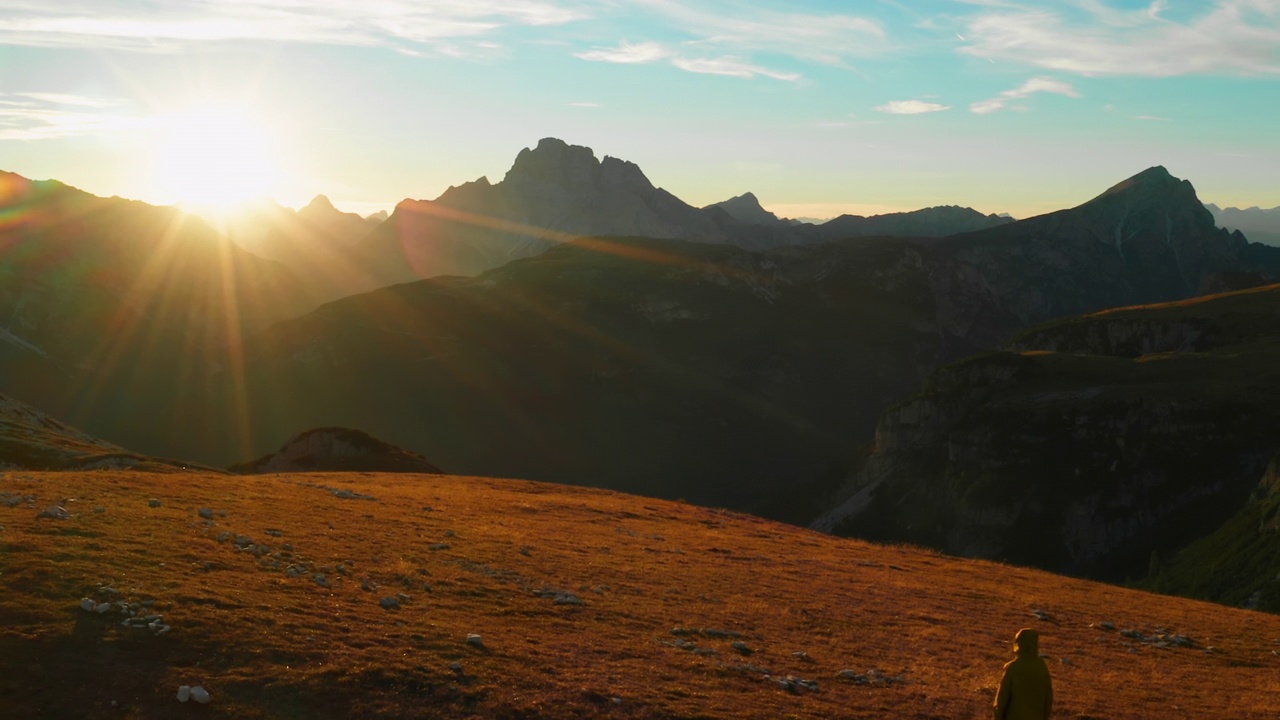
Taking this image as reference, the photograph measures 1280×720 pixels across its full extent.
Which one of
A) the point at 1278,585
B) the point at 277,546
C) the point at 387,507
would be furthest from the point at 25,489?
the point at 1278,585

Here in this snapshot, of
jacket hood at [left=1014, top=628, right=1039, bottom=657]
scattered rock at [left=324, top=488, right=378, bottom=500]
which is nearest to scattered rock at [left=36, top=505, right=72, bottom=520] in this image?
scattered rock at [left=324, top=488, right=378, bottom=500]

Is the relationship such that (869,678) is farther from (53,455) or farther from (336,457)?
(336,457)

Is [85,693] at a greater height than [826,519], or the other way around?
[85,693]

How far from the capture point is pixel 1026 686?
1931 cm

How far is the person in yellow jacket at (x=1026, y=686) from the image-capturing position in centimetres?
1930

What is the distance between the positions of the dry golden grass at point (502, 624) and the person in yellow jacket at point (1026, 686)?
A: 5.31 metres

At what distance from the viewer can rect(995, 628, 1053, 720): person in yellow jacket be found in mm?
19297

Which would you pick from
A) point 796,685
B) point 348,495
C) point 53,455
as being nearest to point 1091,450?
point 348,495

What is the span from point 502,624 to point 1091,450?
148674mm

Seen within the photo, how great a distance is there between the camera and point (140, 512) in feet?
114

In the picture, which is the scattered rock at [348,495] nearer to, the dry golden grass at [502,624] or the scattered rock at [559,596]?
the dry golden grass at [502,624]

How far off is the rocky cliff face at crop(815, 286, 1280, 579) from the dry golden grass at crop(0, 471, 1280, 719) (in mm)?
103377

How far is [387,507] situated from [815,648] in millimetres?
25505

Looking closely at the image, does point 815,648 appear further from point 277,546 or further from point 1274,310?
point 1274,310
